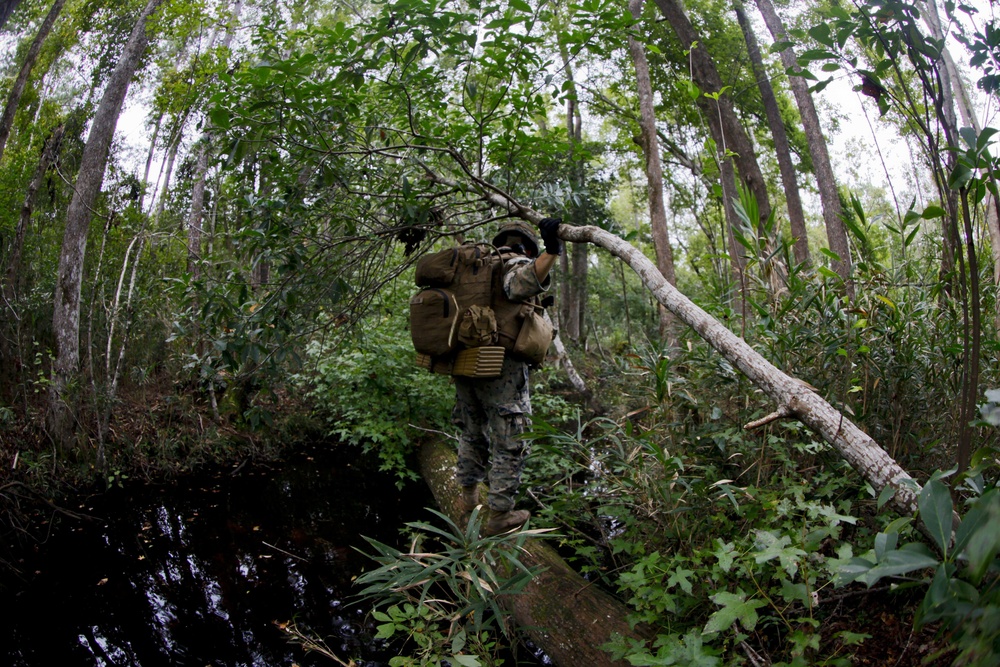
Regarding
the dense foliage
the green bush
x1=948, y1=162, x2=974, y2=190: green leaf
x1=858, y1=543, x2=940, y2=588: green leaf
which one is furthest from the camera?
the green bush

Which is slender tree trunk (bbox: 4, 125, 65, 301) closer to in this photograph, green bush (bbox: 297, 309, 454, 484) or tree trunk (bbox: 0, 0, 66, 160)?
tree trunk (bbox: 0, 0, 66, 160)

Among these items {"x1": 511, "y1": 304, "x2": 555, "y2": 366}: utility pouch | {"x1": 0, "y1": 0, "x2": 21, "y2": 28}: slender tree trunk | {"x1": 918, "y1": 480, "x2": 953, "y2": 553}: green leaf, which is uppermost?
{"x1": 0, "y1": 0, "x2": 21, "y2": 28}: slender tree trunk

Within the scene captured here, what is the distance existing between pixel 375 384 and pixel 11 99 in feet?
23.9

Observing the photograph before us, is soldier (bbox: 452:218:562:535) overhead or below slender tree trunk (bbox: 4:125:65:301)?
below

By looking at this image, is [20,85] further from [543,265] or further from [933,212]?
[933,212]

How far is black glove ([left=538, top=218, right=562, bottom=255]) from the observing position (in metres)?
3.48

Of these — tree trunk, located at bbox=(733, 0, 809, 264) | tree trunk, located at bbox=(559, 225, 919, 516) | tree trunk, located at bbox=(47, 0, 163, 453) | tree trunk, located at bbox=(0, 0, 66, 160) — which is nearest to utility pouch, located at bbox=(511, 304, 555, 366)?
tree trunk, located at bbox=(559, 225, 919, 516)

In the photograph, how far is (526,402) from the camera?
Answer: 13.1ft

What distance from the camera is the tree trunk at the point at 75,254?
245 inches

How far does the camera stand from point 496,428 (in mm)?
3922

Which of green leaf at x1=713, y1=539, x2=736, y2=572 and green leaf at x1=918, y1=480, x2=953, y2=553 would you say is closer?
green leaf at x1=918, y1=480, x2=953, y2=553

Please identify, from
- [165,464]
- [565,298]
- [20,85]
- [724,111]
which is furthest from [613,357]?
[565,298]

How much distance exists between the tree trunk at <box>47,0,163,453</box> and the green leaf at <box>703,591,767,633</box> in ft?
22.1

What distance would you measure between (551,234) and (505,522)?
186cm
